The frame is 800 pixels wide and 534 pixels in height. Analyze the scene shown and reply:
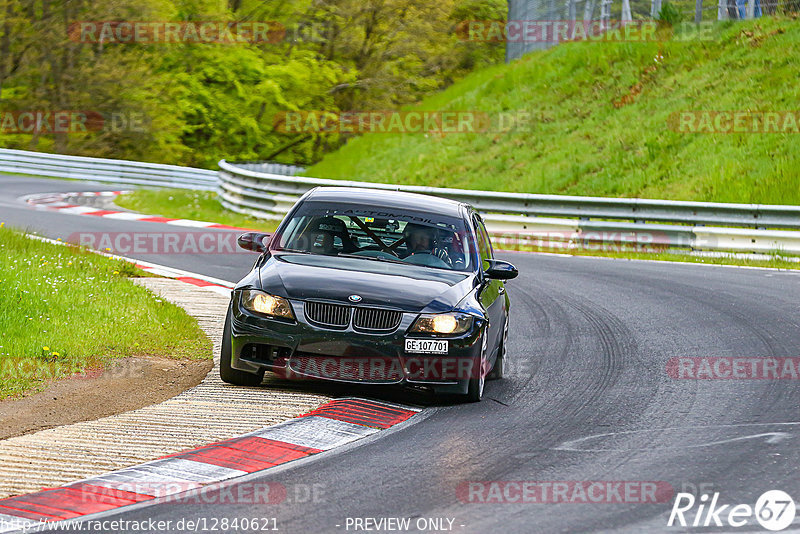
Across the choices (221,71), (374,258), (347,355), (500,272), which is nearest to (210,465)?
(347,355)

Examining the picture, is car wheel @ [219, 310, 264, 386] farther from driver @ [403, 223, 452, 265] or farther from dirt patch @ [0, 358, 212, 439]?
driver @ [403, 223, 452, 265]

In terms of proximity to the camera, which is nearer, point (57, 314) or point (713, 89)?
point (57, 314)

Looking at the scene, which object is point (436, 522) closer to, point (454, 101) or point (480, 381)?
point (480, 381)

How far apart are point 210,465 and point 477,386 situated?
2634 millimetres

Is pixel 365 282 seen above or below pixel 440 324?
above

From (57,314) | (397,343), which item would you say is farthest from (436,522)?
(57,314)

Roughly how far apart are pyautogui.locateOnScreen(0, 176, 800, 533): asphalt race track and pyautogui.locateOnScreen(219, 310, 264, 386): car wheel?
0.73m

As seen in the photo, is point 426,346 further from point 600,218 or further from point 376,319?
point 600,218

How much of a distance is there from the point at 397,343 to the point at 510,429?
1.01 meters

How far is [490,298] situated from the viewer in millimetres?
9234

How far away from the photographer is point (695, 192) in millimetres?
23875

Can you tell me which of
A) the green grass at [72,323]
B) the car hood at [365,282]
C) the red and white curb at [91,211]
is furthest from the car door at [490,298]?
the red and white curb at [91,211]

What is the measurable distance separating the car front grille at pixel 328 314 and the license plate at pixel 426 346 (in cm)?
46

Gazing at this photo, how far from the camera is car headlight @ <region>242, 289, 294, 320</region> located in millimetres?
8070
